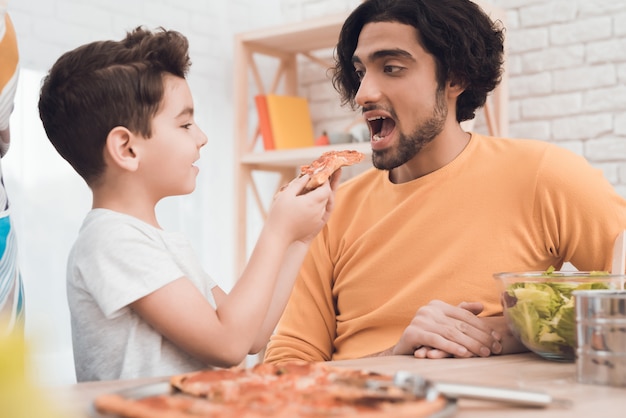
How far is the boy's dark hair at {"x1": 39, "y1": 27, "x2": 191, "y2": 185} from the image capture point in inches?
47.9

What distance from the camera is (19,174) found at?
3.28 m

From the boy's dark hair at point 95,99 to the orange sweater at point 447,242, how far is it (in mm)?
623

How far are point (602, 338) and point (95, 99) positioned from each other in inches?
32.4

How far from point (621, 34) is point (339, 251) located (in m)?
2.02

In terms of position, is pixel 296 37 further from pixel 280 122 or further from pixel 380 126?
pixel 380 126

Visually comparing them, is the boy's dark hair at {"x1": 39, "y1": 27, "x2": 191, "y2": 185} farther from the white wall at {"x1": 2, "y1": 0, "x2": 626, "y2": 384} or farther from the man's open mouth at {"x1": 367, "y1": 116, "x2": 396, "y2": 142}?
the white wall at {"x1": 2, "y1": 0, "x2": 626, "y2": 384}

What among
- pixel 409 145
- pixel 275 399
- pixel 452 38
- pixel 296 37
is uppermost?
pixel 296 37

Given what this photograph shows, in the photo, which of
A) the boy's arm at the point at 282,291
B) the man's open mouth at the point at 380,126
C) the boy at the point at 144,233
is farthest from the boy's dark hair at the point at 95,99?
the man's open mouth at the point at 380,126

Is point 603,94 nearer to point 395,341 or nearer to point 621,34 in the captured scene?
point 621,34

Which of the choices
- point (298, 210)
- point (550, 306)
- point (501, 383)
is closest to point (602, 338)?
point (501, 383)

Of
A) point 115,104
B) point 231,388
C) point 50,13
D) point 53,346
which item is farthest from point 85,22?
point 53,346

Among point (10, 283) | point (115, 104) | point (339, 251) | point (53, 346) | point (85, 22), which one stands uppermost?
point (85, 22)

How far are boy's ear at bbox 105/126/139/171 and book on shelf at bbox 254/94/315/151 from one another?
8.53 feet

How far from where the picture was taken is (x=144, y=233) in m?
1.16
